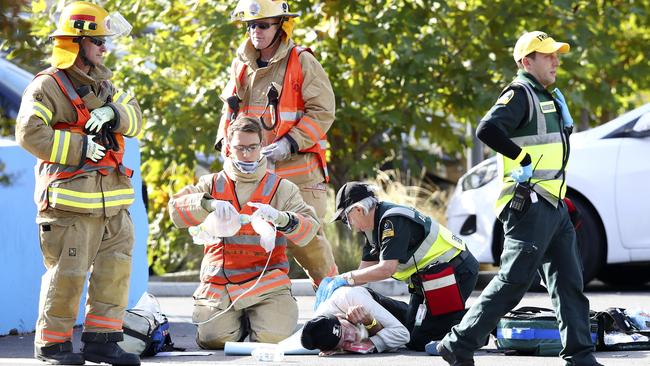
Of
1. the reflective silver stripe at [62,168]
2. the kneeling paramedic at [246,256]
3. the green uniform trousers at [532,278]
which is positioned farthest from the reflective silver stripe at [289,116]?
the green uniform trousers at [532,278]

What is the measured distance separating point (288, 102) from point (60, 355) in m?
2.44

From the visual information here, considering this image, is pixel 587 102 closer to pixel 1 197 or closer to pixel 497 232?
pixel 497 232

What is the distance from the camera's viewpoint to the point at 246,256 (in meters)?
8.00

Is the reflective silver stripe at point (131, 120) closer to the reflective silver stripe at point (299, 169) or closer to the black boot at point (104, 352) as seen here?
the black boot at point (104, 352)

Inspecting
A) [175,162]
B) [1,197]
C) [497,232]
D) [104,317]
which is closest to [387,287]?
[497,232]

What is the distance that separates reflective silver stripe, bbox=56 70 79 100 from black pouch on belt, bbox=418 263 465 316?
2.16 m

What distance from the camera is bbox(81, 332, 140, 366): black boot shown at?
700 cm

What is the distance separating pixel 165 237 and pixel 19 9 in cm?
773

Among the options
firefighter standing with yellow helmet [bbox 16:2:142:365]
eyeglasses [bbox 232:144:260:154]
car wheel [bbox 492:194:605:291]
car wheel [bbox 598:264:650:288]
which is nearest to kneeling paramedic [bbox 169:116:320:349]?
eyeglasses [bbox 232:144:260:154]

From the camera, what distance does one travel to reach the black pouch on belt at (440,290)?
7711 millimetres

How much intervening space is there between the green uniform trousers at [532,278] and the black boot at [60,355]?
185cm

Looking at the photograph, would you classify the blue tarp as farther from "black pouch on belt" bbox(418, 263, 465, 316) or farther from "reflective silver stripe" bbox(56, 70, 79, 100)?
"black pouch on belt" bbox(418, 263, 465, 316)

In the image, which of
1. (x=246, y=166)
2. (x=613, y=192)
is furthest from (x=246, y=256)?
(x=613, y=192)

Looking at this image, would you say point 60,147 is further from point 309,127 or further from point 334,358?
point 309,127
